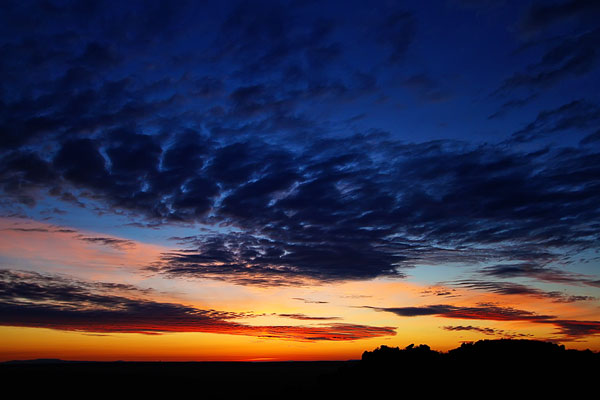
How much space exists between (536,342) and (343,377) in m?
15.2

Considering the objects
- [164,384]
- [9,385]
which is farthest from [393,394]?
[9,385]

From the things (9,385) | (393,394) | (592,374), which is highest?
(592,374)

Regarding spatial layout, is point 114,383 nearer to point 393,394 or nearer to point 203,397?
point 203,397

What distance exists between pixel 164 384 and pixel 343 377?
149ft

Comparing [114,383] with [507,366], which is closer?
[507,366]

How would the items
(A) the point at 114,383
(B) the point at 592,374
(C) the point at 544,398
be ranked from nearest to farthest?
(C) the point at 544,398
(B) the point at 592,374
(A) the point at 114,383

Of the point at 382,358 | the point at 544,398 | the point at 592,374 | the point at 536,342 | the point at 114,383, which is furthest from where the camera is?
the point at 114,383

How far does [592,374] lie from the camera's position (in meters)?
25.7

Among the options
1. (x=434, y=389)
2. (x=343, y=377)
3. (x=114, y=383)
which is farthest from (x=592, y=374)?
(x=114, y=383)

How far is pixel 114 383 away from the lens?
6712 centimetres

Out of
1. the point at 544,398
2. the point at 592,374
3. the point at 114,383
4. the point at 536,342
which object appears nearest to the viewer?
the point at 544,398

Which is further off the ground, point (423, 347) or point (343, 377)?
point (423, 347)

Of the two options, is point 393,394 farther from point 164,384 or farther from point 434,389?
point 164,384

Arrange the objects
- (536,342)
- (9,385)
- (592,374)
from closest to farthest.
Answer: (592,374) → (536,342) → (9,385)
